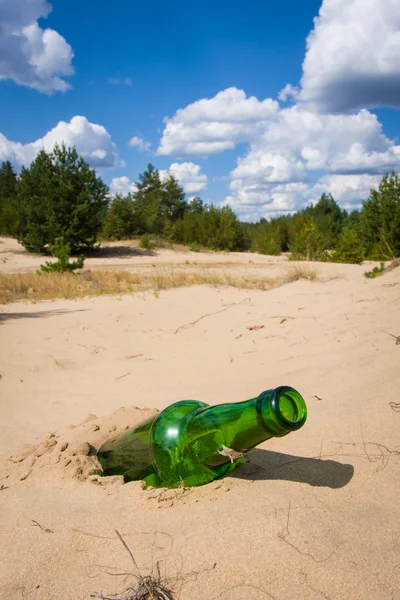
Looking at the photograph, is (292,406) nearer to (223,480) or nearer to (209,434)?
(209,434)

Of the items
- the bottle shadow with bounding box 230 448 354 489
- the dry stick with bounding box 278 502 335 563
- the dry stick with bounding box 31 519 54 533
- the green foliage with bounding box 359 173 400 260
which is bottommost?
the dry stick with bounding box 31 519 54 533

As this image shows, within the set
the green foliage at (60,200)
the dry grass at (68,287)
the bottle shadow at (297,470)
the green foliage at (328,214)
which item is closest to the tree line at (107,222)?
the green foliage at (60,200)

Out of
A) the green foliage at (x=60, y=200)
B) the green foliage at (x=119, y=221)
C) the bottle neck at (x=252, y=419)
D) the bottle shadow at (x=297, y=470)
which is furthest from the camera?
the green foliage at (x=119, y=221)

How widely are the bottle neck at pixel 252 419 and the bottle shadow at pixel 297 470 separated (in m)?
0.26

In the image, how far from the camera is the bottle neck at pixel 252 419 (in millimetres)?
1167

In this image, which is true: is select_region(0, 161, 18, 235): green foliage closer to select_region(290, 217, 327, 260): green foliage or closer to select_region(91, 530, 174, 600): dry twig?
select_region(290, 217, 327, 260): green foliage

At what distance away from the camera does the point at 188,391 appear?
9.58 ft

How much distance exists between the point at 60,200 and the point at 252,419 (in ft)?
71.6

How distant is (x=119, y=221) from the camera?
30906 millimetres

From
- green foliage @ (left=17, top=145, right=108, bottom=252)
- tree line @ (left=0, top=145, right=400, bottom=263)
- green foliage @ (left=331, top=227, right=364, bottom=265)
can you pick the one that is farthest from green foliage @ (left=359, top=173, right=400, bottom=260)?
green foliage @ (left=17, top=145, right=108, bottom=252)

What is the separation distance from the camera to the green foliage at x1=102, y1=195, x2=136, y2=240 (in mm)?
30797

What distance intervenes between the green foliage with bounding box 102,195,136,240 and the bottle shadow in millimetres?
30297

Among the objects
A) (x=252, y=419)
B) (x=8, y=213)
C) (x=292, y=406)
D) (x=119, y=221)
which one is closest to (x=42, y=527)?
(x=252, y=419)

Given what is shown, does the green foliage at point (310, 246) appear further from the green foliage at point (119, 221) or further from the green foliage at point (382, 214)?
the green foliage at point (119, 221)
